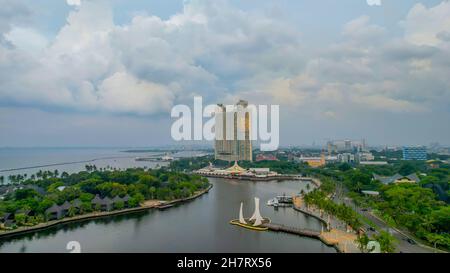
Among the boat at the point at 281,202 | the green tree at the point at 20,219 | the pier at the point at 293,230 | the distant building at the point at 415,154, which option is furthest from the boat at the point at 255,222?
the distant building at the point at 415,154

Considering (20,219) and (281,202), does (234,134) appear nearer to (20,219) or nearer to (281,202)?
(281,202)

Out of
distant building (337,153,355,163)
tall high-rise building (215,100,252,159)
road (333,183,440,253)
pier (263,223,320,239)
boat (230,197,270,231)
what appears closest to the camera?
road (333,183,440,253)

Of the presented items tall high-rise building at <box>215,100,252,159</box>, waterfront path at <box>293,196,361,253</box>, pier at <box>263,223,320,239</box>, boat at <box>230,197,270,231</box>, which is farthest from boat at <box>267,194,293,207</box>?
tall high-rise building at <box>215,100,252,159</box>

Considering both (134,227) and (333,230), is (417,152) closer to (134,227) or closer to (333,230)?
(333,230)

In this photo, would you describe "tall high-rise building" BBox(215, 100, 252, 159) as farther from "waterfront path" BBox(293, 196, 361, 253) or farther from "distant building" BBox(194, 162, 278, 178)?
"waterfront path" BBox(293, 196, 361, 253)

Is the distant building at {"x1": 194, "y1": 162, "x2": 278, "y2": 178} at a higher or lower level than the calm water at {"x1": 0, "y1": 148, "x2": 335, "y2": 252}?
lower

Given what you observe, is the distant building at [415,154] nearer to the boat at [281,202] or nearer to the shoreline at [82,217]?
the boat at [281,202]

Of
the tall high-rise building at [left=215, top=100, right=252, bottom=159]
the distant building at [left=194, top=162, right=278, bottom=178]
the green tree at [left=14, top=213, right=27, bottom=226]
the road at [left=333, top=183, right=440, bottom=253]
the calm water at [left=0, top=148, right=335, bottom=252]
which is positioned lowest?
the distant building at [left=194, top=162, right=278, bottom=178]
